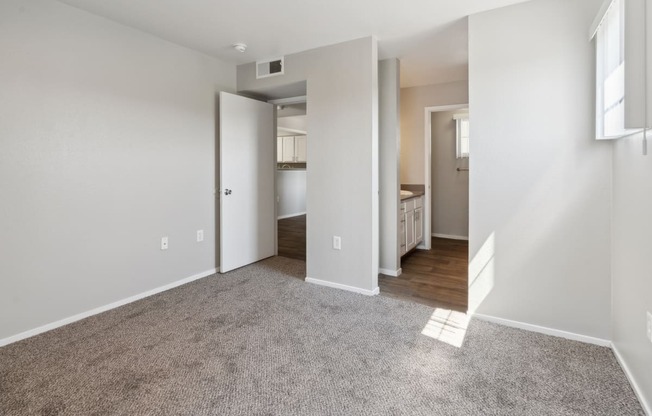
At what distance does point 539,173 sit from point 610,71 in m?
0.70

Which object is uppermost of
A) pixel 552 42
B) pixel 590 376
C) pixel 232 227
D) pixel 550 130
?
pixel 552 42

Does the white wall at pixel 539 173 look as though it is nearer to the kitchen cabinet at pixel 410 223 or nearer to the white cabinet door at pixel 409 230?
the kitchen cabinet at pixel 410 223

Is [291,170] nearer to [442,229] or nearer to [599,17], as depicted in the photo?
[442,229]

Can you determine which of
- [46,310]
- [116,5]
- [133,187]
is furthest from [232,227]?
[116,5]

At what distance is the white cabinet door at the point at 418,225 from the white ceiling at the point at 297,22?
6.77 feet

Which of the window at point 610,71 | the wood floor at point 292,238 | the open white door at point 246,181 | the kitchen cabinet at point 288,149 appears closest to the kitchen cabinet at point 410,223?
the wood floor at point 292,238

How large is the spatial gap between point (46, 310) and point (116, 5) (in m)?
2.26

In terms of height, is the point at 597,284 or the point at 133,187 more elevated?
the point at 133,187

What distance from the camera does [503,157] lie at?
246cm

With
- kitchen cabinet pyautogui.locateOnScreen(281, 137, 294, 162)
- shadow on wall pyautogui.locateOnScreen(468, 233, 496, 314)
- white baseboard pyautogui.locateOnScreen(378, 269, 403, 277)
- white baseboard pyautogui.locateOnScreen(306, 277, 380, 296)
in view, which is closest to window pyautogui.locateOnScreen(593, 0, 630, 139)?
shadow on wall pyautogui.locateOnScreen(468, 233, 496, 314)

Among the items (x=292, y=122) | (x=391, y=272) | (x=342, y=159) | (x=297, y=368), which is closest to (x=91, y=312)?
(x=297, y=368)

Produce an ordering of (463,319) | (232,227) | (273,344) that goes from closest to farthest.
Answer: (273,344) < (463,319) < (232,227)

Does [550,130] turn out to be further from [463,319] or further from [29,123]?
[29,123]

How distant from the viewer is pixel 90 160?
2.63 m
